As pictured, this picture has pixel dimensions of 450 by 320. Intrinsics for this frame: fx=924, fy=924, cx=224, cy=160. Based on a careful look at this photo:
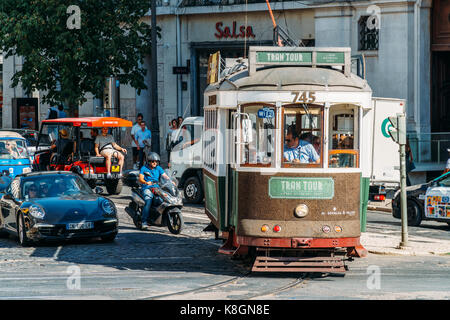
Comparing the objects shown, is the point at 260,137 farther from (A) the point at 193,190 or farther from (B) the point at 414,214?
(A) the point at 193,190

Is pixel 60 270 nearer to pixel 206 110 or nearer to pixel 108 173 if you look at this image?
pixel 206 110

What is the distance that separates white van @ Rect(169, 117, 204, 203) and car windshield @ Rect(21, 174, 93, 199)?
5.84m

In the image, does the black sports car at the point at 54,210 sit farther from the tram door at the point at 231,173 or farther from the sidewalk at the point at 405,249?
the sidewalk at the point at 405,249

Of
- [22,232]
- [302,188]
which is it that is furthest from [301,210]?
[22,232]

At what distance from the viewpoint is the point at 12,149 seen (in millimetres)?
27141

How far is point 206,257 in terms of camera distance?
1511cm

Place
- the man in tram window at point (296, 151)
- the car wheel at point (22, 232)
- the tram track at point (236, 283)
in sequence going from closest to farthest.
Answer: the tram track at point (236, 283)
the man in tram window at point (296, 151)
the car wheel at point (22, 232)

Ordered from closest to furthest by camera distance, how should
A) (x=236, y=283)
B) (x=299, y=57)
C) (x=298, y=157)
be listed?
(x=236, y=283), (x=298, y=157), (x=299, y=57)

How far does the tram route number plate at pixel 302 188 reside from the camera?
12656 millimetres

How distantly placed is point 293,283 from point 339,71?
3202mm

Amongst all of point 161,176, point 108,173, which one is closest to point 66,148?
point 108,173

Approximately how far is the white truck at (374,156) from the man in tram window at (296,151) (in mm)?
8245

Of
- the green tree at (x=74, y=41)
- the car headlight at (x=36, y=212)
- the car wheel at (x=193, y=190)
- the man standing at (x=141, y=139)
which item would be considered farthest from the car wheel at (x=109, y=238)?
the green tree at (x=74, y=41)

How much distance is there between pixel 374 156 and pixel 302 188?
393 inches
